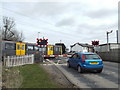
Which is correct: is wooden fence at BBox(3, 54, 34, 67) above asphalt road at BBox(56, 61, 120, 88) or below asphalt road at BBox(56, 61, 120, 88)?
above

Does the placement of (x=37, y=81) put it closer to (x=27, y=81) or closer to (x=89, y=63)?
(x=27, y=81)

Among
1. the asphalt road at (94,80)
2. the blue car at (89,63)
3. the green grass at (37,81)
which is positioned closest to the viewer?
the green grass at (37,81)

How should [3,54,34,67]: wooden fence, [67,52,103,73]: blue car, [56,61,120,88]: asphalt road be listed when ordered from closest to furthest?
[56,61,120,88]: asphalt road, [67,52,103,73]: blue car, [3,54,34,67]: wooden fence

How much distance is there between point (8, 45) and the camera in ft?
55.9

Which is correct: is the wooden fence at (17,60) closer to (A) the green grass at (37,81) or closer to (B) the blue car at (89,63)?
(A) the green grass at (37,81)

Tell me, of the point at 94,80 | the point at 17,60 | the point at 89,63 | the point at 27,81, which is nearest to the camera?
the point at 27,81

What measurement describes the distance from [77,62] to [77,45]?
7006cm

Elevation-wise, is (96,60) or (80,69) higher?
(96,60)

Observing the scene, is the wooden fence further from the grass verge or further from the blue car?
the blue car

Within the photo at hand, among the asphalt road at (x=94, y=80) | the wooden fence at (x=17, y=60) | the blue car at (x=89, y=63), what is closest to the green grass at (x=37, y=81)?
the asphalt road at (x=94, y=80)

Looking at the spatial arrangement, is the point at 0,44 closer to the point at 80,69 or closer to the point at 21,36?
the point at 80,69

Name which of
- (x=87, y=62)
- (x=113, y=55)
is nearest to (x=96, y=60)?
(x=87, y=62)

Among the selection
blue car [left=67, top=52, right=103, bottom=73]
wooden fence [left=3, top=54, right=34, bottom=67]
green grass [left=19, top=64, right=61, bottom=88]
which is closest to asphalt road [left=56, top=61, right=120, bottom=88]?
blue car [left=67, top=52, right=103, bottom=73]

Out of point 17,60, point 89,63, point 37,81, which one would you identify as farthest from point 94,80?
point 17,60
